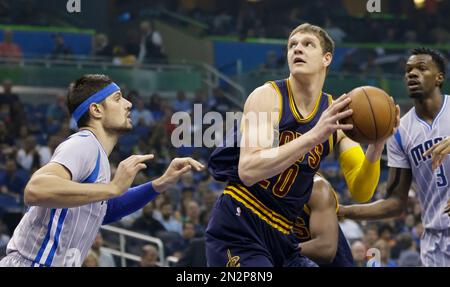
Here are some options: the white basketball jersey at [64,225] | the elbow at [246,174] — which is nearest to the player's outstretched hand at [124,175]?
the white basketball jersey at [64,225]

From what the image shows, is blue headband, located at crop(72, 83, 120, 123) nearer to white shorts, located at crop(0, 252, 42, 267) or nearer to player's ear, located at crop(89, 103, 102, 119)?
player's ear, located at crop(89, 103, 102, 119)

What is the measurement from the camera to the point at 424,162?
710 cm

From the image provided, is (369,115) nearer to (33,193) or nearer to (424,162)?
(424,162)

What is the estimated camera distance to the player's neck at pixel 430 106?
7172 millimetres

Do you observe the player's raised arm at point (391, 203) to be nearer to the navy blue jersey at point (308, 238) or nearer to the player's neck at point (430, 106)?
the navy blue jersey at point (308, 238)

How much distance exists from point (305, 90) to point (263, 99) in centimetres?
39

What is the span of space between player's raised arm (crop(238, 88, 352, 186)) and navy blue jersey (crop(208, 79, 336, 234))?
107 millimetres

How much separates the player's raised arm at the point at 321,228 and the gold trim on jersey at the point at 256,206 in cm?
80

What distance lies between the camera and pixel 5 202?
13.0 m

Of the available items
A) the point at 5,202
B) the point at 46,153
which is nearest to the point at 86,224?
the point at 5,202

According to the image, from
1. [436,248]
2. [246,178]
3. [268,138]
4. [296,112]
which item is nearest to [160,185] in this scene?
[246,178]

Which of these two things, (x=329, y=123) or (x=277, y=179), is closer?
(x=329, y=123)

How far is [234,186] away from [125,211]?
77 centimetres

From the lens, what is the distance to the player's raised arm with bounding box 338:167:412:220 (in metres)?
7.12
